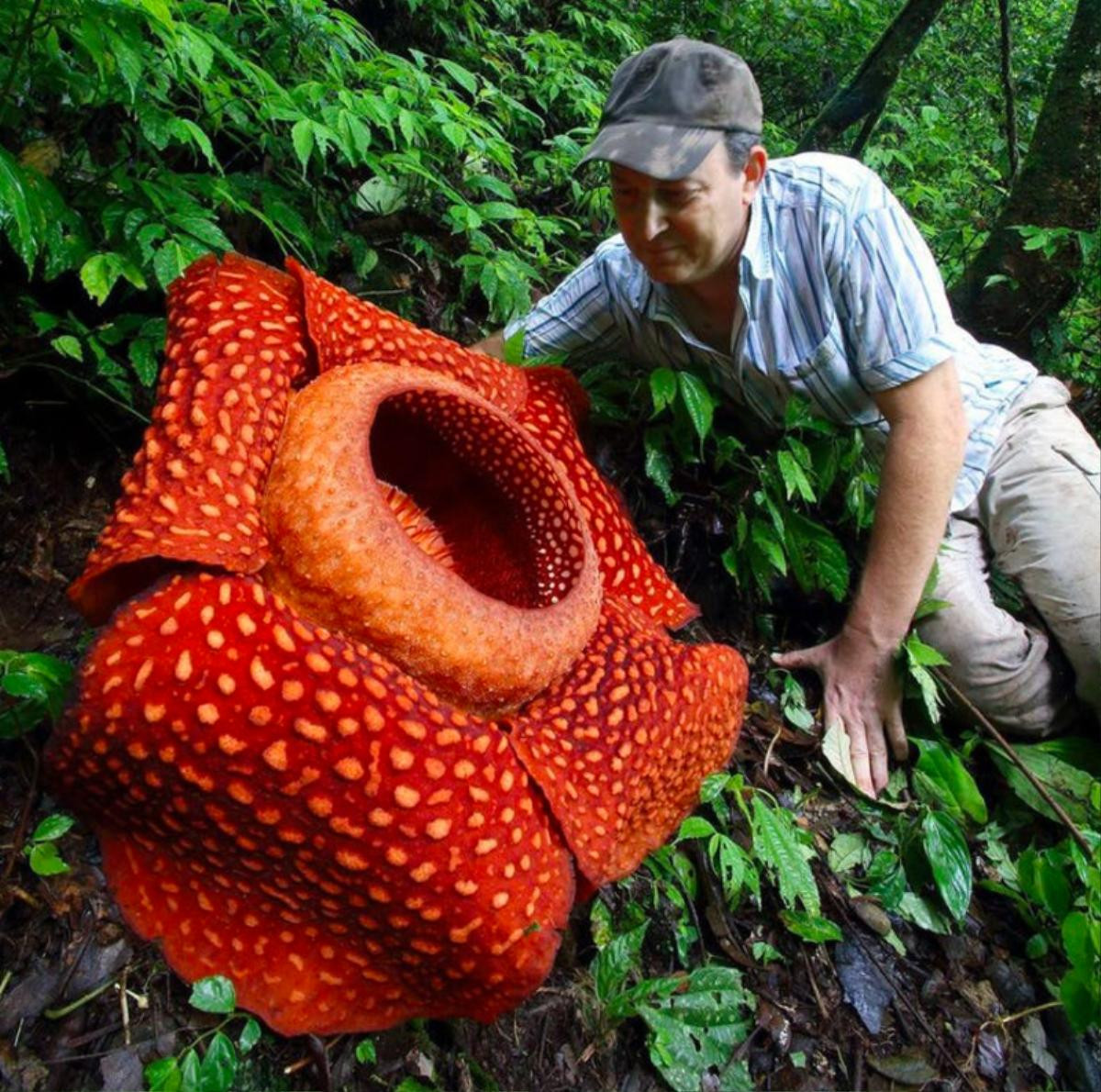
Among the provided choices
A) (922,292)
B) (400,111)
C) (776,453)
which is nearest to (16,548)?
(400,111)

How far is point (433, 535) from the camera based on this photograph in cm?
217

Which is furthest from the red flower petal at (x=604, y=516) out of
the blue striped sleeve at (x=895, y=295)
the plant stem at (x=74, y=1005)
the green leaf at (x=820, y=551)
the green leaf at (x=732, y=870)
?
the plant stem at (x=74, y=1005)

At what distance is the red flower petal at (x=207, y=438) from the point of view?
1.53 m

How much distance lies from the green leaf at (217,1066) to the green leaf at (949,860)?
1.80 meters

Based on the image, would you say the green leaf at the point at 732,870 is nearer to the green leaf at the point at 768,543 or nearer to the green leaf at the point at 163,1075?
the green leaf at the point at 768,543

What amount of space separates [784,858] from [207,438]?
65.6 inches

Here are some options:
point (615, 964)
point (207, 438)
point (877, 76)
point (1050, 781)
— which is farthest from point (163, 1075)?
point (877, 76)

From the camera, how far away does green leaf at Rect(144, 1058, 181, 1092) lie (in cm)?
141

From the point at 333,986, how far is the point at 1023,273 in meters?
3.97

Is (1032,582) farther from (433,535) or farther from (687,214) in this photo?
(433,535)

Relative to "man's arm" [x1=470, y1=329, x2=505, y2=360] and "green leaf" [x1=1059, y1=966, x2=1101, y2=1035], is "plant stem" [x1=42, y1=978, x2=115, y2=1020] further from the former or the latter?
"green leaf" [x1=1059, y1=966, x2=1101, y2=1035]

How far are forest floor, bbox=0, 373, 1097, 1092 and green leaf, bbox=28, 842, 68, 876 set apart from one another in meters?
0.04

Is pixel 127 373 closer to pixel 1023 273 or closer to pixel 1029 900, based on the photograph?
pixel 1029 900

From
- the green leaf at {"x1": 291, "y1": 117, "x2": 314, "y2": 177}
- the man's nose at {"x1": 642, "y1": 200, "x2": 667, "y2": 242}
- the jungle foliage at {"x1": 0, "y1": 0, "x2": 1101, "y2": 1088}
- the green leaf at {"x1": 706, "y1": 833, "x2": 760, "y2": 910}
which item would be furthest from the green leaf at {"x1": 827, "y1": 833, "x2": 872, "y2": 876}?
the green leaf at {"x1": 291, "y1": 117, "x2": 314, "y2": 177}
